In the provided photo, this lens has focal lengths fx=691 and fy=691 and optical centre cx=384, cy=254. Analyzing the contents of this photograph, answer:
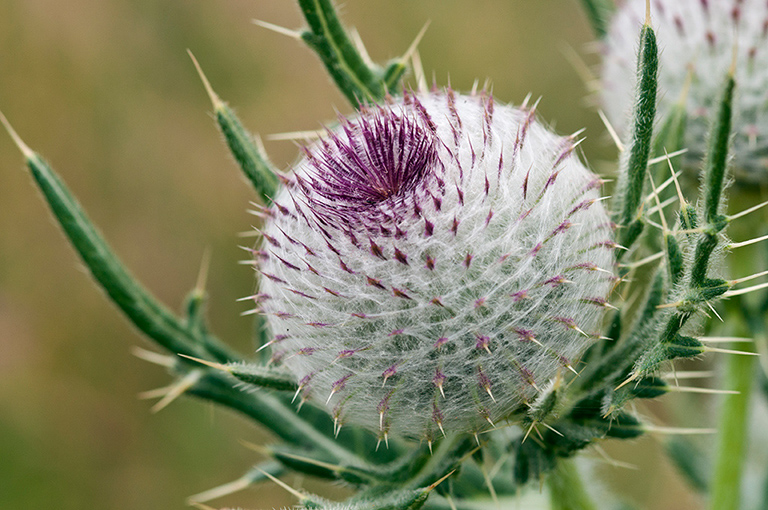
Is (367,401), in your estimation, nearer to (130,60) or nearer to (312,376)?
(312,376)

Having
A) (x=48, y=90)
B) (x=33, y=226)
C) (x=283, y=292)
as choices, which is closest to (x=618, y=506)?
(x=283, y=292)

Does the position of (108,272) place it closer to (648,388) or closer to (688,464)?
(648,388)

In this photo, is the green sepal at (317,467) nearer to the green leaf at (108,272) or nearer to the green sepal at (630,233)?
the green leaf at (108,272)

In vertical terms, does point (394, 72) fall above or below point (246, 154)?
above

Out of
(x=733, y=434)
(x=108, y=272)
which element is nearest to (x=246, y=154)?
(x=108, y=272)

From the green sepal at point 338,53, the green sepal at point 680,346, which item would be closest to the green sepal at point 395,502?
the green sepal at point 680,346

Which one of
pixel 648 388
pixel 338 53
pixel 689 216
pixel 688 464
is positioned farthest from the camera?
pixel 688 464
